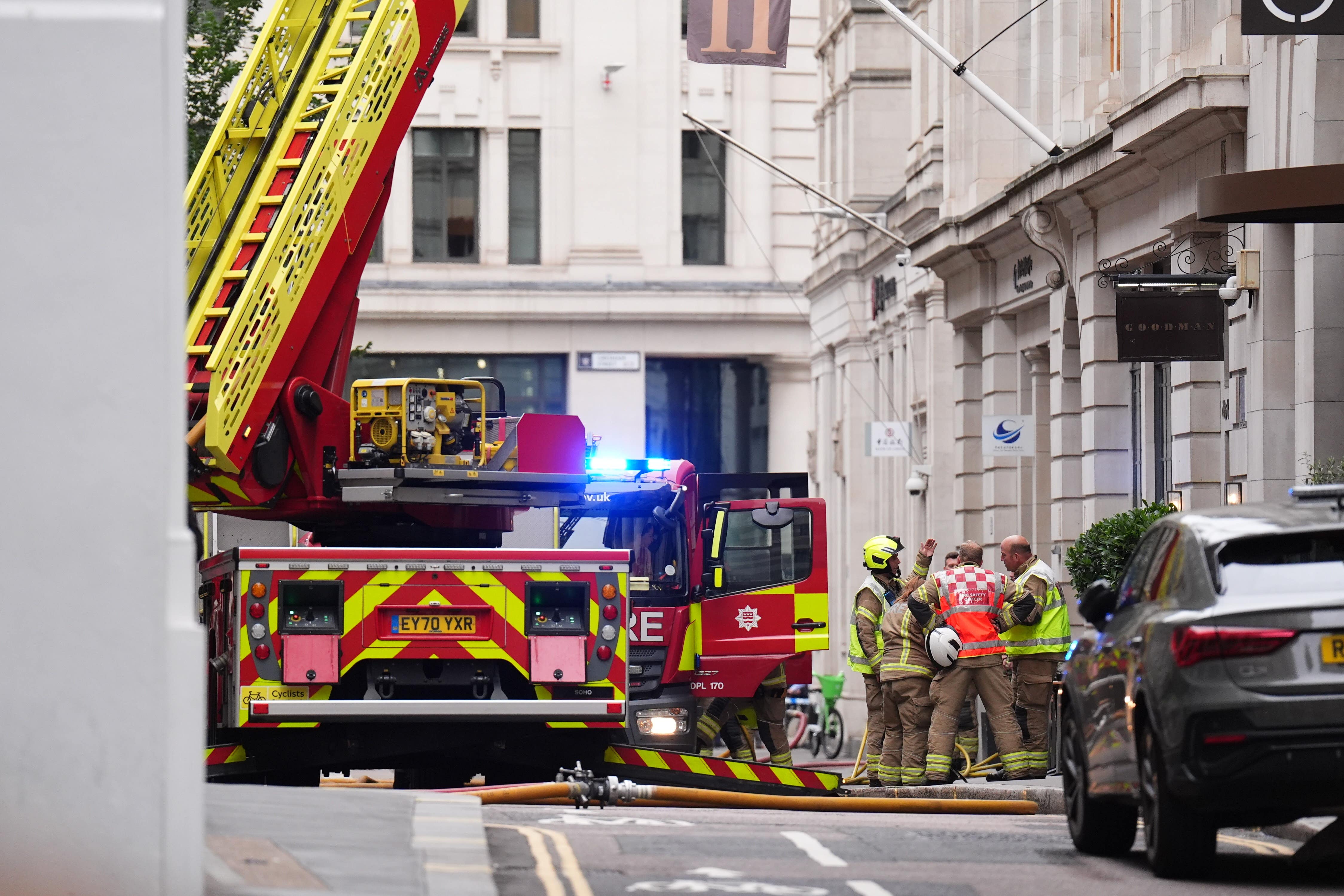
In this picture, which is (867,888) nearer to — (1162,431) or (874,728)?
(874,728)

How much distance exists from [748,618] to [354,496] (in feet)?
15.7

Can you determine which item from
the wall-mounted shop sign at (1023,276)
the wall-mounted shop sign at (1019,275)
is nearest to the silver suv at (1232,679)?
the wall-mounted shop sign at (1019,275)

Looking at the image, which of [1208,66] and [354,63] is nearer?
[354,63]

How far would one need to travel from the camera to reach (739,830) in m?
12.1

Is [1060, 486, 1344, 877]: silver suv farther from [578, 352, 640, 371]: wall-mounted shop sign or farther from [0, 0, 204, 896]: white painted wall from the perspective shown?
[578, 352, 640, 371]: wall-mounted shop sign

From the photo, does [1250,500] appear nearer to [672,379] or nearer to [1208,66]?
[1208,66]

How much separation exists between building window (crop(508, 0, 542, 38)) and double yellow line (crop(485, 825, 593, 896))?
37.8m

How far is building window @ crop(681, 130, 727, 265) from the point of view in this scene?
49344 mm

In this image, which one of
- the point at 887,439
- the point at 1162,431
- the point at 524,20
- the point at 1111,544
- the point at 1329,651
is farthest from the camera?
the point at 524,20

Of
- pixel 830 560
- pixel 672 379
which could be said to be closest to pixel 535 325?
pixel 672 379

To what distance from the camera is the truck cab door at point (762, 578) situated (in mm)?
19000

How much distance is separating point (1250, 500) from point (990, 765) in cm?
316

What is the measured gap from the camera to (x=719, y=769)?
16219 mm

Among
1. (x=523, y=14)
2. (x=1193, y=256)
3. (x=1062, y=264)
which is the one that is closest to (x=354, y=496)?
(x=1193, y=256)
